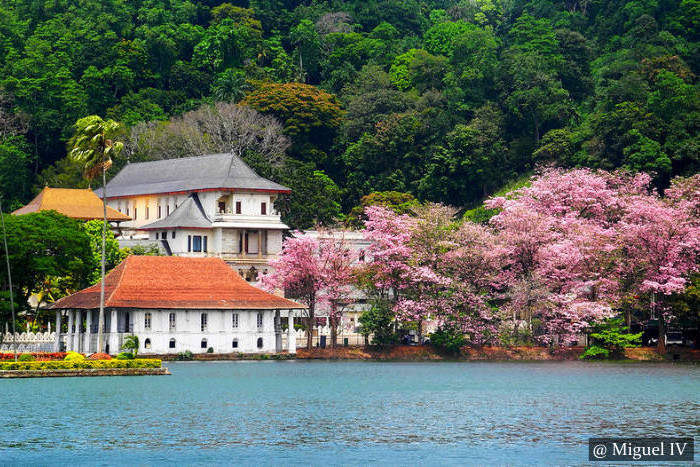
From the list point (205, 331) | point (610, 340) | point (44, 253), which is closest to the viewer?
point (44, 253)

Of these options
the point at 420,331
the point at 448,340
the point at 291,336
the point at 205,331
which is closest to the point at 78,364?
the point at 205,331

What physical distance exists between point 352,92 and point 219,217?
42.6m

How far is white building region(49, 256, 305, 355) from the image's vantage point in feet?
287

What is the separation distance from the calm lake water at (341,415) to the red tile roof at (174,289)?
925cm

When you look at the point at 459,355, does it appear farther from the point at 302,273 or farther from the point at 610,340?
the point at 302,273

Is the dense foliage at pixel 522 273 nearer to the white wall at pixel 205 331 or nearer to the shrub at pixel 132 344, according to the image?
the white wall at pixel 205 331

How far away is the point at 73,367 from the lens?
71.4 meters

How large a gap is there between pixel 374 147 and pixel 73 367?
72.8m

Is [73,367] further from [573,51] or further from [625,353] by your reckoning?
[573,51]

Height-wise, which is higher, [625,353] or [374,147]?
[374,147]

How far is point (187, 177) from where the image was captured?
127 meters

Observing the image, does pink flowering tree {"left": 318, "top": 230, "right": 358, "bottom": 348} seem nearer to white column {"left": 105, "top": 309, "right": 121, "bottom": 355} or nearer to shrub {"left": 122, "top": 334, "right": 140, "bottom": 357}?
shrub {"left": 122, "top": 334, "right": 140, "bottom": 357}

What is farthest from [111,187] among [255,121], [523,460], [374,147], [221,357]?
[523,460]

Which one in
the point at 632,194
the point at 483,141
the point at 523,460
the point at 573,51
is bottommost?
the point at 523,460
